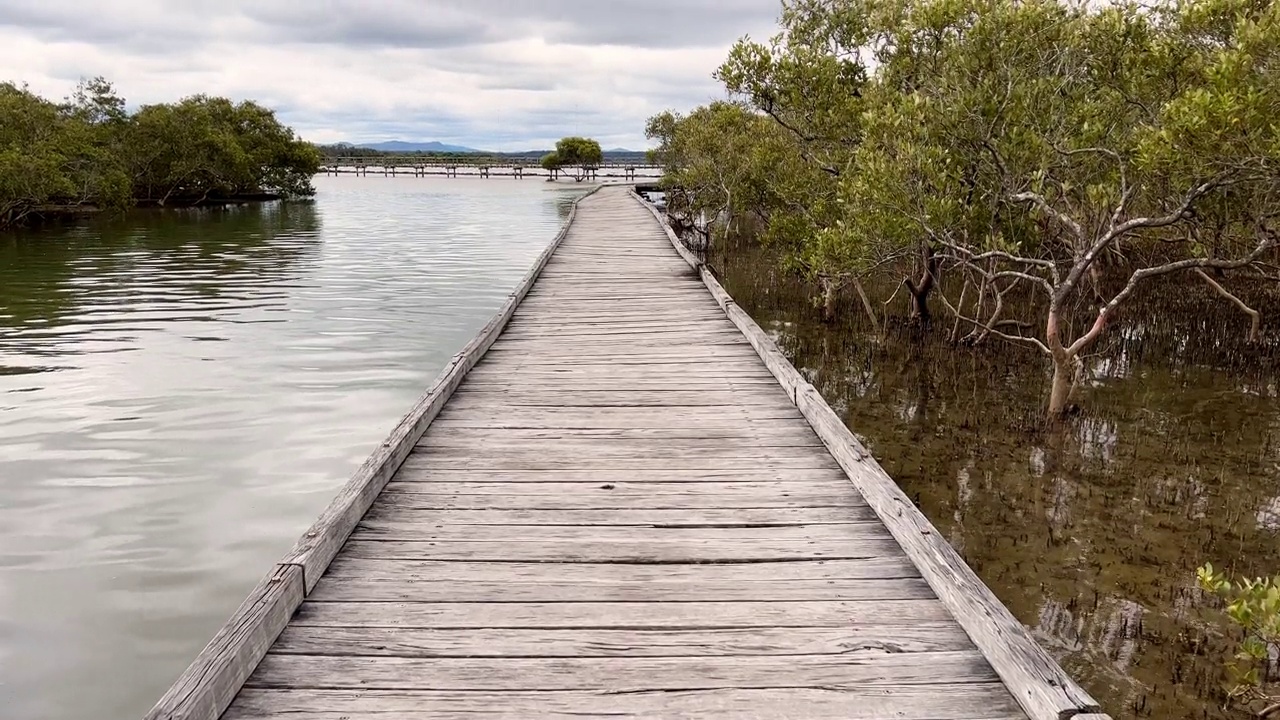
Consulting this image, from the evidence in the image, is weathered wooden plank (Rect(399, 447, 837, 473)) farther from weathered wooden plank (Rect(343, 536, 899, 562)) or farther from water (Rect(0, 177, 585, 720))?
water (Rect(0, 177, 585, 720))

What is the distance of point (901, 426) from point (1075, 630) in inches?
153

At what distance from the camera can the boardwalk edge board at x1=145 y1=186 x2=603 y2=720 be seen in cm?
259

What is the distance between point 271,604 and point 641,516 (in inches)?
72.7

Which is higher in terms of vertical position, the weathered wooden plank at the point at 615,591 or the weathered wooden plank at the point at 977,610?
the weathered wooden plank at the point at 977,610

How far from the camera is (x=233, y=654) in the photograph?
9.18 ft

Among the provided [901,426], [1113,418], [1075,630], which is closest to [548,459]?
[1075,630]

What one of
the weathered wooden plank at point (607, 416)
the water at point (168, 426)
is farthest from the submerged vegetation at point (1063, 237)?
the water at point (168, 426)

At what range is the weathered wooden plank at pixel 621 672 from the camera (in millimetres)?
2896

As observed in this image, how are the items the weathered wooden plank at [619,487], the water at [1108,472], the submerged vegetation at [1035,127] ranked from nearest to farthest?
1. the weathered wooden plank at [619,487]
2. the water at [1108,472]
3. the submerged vegetation at [1035,127]

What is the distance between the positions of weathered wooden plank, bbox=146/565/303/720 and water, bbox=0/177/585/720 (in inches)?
70.5

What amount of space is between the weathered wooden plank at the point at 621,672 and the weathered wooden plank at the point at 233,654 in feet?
0.31

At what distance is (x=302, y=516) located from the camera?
6.56m

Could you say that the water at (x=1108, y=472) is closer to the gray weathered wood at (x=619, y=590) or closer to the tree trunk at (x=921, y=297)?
the tree trunk at (x=921, y=297)

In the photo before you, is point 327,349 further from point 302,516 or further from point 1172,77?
point 1172,77
